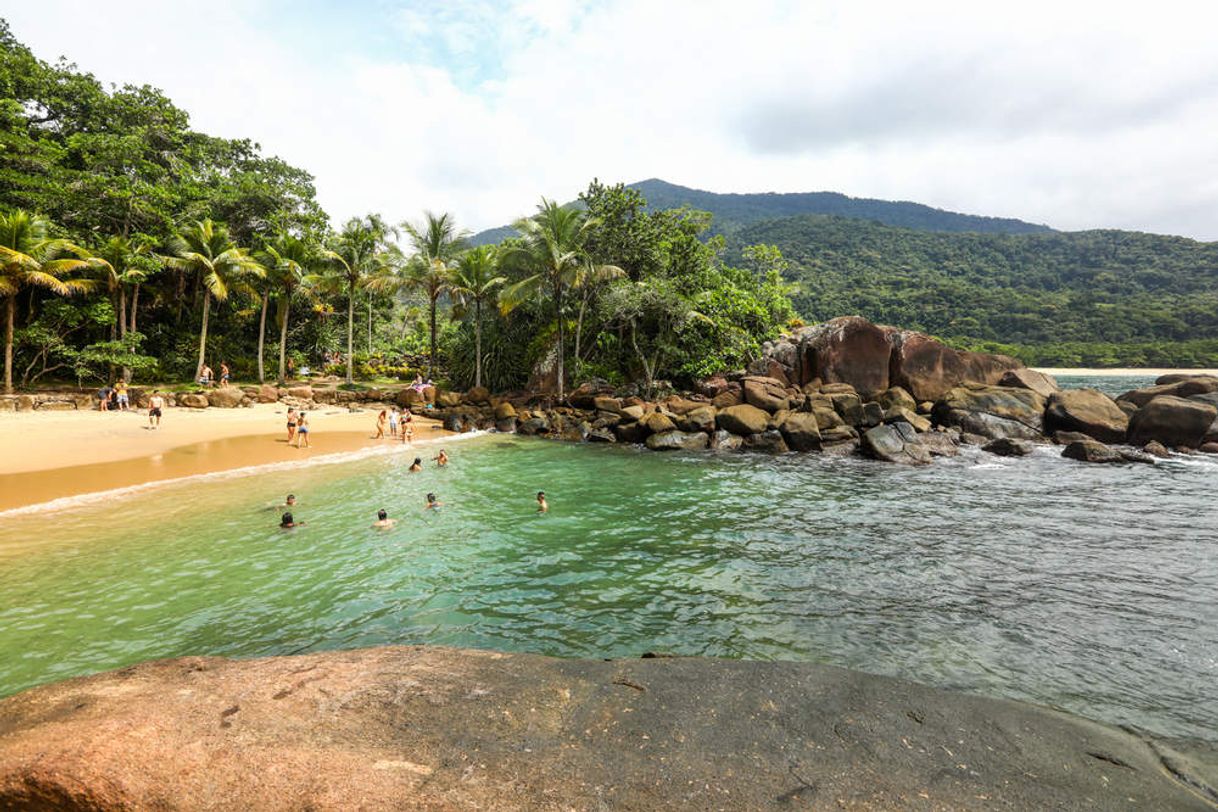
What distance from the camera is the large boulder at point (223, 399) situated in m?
27.5

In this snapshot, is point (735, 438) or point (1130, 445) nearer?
point (1130, 445)

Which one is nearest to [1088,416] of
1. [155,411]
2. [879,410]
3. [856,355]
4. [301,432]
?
[879,410]

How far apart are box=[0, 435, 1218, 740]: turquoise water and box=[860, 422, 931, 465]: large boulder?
138 inches

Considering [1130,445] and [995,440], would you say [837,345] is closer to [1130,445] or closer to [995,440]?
[995,440]

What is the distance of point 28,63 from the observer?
30891mm

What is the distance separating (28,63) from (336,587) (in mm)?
43132

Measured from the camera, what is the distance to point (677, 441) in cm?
2270

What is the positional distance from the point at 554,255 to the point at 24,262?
23735 millimetres

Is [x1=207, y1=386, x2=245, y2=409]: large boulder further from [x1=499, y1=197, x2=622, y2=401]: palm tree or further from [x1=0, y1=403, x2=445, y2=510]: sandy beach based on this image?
[x1=499, y1=197, x2=622, y2=401]: palm tree

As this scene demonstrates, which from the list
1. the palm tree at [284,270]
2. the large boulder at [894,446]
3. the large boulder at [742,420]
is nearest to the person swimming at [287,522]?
the large boulder at [742,420]

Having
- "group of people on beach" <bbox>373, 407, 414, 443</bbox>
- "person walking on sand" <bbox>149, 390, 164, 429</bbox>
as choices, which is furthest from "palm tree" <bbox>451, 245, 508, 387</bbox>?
"person walking on sand" <bbox>149, 390, 164, 429</bbox>

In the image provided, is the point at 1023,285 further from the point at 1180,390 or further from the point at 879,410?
the point at 879,410

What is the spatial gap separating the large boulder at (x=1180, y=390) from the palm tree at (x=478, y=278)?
1305 inches

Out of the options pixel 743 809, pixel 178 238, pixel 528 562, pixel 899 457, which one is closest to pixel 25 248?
pixel 178 238
